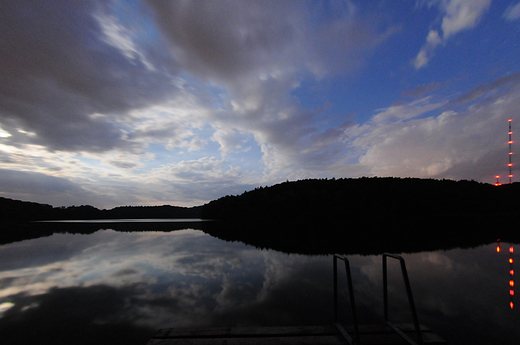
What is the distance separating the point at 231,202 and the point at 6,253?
114m

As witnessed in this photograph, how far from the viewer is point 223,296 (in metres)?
10.9

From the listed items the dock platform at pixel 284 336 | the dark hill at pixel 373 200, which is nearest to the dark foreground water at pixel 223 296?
the dock platform at pixel 284 336

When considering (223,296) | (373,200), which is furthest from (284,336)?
(373,200)

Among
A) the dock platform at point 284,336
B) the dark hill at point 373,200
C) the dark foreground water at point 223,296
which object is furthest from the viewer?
the dark hill at point 373,200

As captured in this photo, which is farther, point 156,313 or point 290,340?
point 156,313

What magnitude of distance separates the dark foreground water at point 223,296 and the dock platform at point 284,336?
5.25 ft

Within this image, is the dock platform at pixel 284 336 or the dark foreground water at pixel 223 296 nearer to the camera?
the dock platform at pixel 284 336

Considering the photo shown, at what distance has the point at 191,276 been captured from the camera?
14.4 m

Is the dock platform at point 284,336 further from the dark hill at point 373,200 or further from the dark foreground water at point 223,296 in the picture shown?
the dark hill at point 373,200

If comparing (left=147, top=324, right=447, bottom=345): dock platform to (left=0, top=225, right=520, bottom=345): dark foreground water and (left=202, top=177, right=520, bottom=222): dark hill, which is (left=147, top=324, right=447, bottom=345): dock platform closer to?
(left=0, top=225, right=520, bottom=345): dark foreground water

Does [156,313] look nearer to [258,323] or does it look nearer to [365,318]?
[258,323]

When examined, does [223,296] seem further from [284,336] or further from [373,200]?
[373,200]

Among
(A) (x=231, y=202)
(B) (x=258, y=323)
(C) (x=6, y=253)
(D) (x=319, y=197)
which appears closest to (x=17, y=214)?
(A) (x=231, y=202)

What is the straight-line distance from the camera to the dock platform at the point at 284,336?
583 cm
